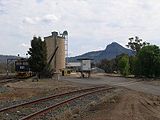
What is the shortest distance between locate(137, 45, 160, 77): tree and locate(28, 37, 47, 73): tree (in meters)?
20.7

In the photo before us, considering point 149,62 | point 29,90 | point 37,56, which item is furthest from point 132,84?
point 149,62

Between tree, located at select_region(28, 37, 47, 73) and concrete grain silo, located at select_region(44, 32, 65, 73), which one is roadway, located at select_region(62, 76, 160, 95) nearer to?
tree, located at select_region(28, 37, 47, 73)

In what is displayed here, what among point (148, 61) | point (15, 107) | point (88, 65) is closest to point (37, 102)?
point (15, 107)

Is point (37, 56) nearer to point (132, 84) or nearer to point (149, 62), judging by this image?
point (132, 84)

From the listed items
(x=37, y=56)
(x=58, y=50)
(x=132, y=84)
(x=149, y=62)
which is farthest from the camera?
(x=58, y=50)

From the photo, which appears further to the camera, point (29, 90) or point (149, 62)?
point (149, 62)

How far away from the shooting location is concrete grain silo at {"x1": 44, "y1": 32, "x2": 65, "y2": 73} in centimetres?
7981

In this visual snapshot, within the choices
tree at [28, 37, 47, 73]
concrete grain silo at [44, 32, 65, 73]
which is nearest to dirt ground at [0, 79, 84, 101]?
tree at [28, 37, 47, 73]

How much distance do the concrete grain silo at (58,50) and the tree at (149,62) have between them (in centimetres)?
1546

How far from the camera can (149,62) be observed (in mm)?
76688

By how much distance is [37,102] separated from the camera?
A: 22.5 meters

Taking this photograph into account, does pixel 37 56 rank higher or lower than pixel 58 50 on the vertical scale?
lower

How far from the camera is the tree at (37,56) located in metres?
66.3

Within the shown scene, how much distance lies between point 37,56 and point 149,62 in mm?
22905
